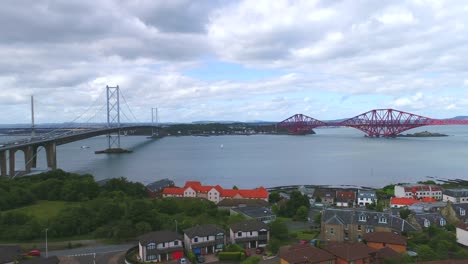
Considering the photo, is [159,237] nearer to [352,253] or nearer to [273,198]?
[352,253]

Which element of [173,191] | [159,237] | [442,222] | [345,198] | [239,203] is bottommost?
[345,198]

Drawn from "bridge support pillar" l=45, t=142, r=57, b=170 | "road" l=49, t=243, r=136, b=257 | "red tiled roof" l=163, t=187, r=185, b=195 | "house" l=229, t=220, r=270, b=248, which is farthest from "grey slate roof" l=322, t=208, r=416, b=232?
"bridge support pillar" l=45, t=142, r=57, b=170

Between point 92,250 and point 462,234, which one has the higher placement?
point 462,234

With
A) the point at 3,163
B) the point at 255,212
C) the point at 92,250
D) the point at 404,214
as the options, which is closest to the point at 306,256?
the point at 255,212

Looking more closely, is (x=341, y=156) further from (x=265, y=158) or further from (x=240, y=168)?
(x=240, y=168)

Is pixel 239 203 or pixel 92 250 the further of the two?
pixel 239 203

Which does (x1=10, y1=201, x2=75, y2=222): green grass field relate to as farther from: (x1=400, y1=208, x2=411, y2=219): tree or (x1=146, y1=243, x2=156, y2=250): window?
(x1=400, y1=208, x2=411, y2=219): tree
